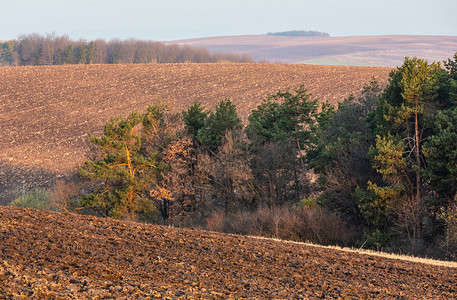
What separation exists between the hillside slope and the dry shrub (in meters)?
21.9

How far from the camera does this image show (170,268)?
8219mm

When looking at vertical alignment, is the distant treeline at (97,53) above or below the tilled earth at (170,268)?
above

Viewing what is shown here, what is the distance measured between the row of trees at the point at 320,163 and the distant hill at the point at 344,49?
80.4m

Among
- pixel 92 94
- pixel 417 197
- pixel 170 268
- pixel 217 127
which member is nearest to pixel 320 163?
pixel 417 197

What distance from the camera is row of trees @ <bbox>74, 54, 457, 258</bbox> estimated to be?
23953 mm

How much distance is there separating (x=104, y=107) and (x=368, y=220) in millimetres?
47351

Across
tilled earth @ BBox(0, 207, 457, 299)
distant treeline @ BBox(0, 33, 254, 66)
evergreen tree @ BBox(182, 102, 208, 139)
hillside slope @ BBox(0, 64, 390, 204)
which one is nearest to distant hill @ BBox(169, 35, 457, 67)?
distant treeline @ BBox(0, 33, 254, 66)

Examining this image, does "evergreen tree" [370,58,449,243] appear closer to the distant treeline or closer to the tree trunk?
the tree trunk

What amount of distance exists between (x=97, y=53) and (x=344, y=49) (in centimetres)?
7331

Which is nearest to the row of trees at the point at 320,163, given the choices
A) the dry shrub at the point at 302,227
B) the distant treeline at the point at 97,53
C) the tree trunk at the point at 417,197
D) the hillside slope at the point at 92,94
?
the tree trunk at the point at 417,197

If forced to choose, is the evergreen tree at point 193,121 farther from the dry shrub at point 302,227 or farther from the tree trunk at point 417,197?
the tree trunk at point 417,197

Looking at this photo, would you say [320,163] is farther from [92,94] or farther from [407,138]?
[92,94]

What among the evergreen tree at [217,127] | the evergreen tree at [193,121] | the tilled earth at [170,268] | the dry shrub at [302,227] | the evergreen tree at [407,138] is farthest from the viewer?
the evergreen tree at [193,121]

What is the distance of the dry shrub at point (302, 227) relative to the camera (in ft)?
78.0
